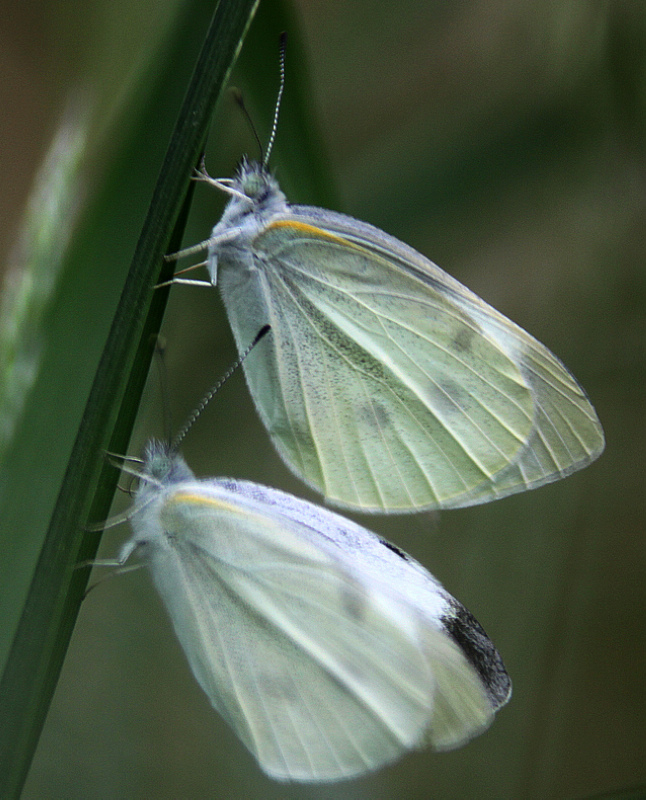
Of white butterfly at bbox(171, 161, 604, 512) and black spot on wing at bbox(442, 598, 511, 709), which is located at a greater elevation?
white butterfly at bbox(171, 161, 604, 512)

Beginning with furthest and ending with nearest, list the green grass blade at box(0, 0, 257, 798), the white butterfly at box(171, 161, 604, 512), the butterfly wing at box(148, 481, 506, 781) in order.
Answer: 1. the white butterfly at box(171, 161, 604, 512)
2. the butterfly wing at box(148, 481, 506, 781)
3. the green grass blade at box(0, 0, 257, 798)

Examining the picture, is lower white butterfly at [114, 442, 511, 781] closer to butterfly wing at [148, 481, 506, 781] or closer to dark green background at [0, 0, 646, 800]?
butterfly wing at [148, 481, 506, 781]

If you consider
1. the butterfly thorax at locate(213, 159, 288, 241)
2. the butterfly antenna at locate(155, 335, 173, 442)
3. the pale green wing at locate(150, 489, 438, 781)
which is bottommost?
the pale green wing at locate(150, 489, 438, 781)

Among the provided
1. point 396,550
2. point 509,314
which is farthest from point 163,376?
point 509,314

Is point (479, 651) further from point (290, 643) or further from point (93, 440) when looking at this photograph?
point (93, 440)

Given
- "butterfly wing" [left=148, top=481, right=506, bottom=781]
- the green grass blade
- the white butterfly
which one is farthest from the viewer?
the white butterfly

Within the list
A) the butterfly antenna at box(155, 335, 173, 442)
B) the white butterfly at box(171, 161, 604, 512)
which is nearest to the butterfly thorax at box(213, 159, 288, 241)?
the white butterfly at box(171, 161, 604, 512)

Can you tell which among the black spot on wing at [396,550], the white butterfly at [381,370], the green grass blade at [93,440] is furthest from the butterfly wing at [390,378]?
the green grass blade at [93,440]
